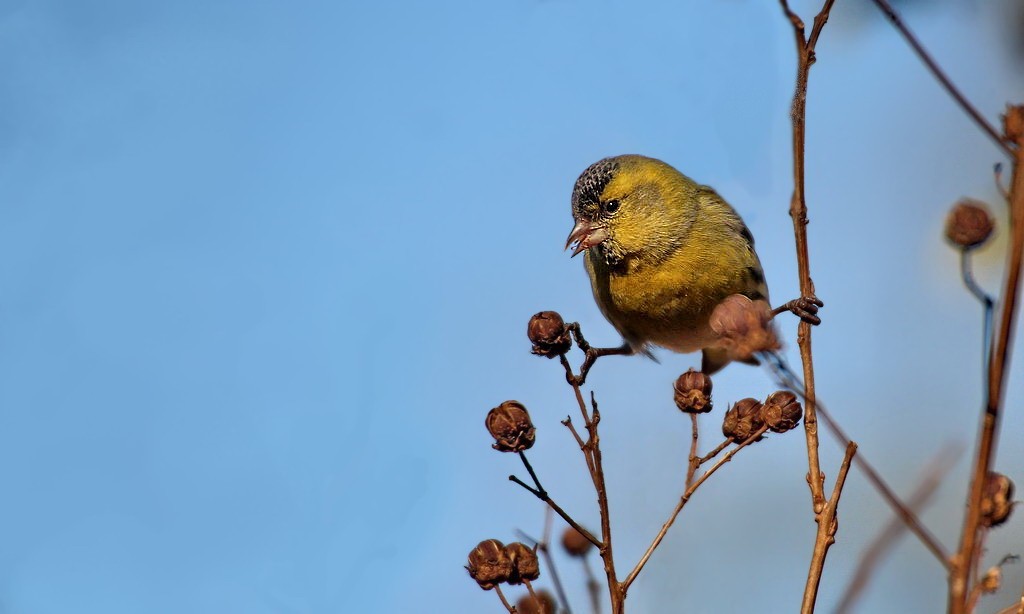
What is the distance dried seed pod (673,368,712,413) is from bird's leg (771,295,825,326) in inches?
8.2

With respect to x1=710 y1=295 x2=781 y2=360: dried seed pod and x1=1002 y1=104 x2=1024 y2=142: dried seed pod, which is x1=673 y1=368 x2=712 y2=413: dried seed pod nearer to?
x1=710 y1=295 x2=781 y2=360: dried seed pod

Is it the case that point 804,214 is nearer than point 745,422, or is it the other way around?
point 804,214

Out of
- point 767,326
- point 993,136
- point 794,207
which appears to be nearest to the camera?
point 993,136

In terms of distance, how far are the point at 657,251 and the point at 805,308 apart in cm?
173

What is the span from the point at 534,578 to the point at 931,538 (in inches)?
33.8

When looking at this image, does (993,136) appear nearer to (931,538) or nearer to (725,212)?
(931,538)

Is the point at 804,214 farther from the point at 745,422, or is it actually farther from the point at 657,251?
the point at 657,251

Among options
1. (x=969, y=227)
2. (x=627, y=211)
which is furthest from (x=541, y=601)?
(x=627, y=211)

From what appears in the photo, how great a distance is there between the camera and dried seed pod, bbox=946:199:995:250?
1438 mm

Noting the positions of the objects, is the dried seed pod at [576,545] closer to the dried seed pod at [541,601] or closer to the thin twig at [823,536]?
the dried seed pod at [541,601]

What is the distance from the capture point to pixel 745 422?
204 centimetres

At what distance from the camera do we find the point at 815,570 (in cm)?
154

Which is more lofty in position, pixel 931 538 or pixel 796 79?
pixel 796 79

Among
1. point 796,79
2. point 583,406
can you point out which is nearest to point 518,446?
point 583,406
